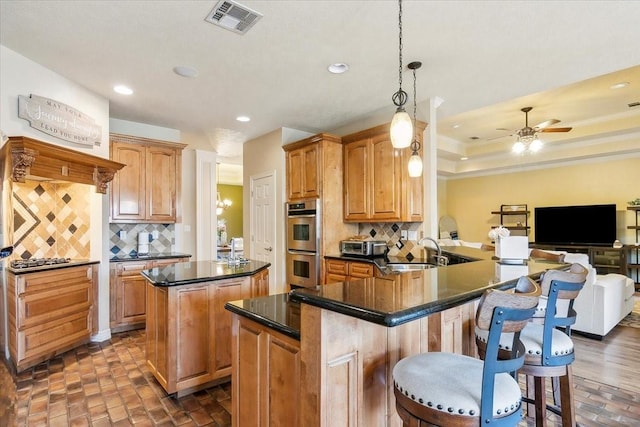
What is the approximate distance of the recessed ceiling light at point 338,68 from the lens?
2.99 m

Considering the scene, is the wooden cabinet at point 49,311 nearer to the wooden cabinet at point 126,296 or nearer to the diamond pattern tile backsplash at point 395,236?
the wooden cabinet at point 126,296

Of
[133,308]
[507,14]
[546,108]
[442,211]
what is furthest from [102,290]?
[442,211]

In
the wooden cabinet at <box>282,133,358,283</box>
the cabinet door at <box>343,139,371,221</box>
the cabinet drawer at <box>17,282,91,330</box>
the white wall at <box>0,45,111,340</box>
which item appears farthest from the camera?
the wooden cabinet at <box>282,133,358,283</box>

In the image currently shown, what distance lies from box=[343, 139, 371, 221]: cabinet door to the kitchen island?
2.48 m

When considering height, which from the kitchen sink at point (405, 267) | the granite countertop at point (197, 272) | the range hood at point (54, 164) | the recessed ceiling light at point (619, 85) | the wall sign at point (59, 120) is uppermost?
the recessed ceiling light at point (619, 85)

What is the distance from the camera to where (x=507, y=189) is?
26.7 ft

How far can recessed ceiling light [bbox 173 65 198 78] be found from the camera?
9.99 feet

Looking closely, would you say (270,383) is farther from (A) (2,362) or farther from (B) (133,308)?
(B) (133,308)

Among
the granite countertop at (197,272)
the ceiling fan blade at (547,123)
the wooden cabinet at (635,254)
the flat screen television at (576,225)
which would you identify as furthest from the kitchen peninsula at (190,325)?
the wooden cabinet at (635,254)

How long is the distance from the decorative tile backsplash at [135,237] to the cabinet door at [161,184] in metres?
0.42

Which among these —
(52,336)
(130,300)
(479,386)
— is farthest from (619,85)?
(52,336)

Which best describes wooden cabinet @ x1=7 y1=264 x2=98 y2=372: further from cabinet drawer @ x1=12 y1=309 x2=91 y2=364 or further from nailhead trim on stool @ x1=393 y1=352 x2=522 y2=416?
nailhead trim on stool @ x1=393 y1=352 x2=522 y2=416

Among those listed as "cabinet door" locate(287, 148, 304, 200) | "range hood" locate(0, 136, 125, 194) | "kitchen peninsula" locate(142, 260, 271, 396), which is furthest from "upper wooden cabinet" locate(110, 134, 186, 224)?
"kitchen peninsula" locate(142, 260, 271, 396)

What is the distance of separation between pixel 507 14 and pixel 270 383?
270cm
